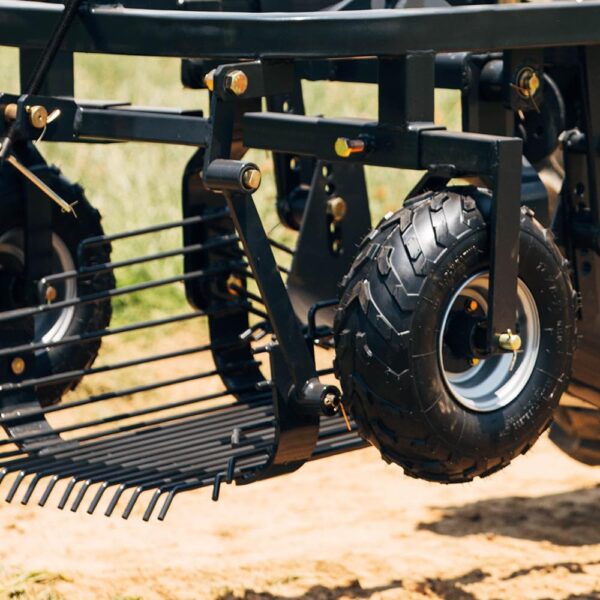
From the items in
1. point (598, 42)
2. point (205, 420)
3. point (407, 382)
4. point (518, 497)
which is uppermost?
point (598, 42)

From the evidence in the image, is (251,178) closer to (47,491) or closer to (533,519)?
(47,491)

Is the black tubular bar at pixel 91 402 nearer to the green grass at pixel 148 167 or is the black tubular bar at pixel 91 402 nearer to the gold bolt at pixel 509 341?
the gold bolt at pixel 509 341

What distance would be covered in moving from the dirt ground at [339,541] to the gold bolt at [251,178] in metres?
1.62

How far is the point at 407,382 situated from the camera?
3730mm

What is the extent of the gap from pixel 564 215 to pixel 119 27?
135 cm

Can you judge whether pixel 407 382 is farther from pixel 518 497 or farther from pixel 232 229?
pixel 518 497

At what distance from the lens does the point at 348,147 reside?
386 cm

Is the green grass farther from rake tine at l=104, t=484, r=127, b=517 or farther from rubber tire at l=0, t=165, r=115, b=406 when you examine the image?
rake tine at l=104, t=484, r=127, b=517

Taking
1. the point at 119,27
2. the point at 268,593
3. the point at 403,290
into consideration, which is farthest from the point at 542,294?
the point at 268,593

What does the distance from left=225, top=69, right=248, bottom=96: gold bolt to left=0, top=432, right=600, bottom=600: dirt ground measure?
1.77 m

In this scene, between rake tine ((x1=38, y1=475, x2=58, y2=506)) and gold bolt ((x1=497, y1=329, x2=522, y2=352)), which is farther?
rake tine ((x1=38, y1=475, x2=58, y2=506))

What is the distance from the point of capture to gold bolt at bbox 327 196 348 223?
17.4ft

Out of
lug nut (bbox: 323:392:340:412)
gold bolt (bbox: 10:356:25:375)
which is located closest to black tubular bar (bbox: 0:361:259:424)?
gold bolt (bbox: 10:356:25:375)

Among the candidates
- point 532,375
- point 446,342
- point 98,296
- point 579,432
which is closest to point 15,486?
point 98,296
